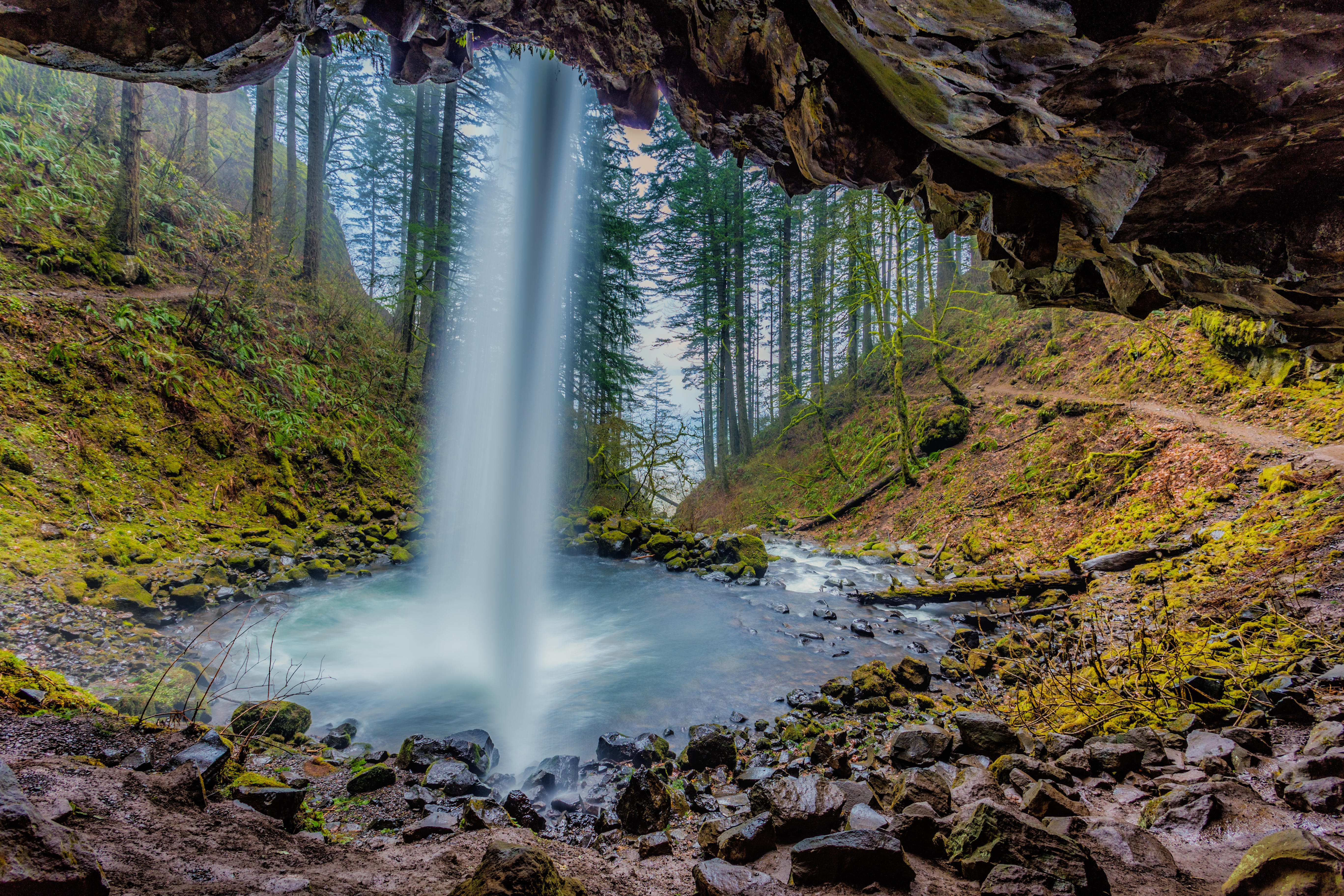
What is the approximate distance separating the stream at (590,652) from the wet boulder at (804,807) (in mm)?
2364

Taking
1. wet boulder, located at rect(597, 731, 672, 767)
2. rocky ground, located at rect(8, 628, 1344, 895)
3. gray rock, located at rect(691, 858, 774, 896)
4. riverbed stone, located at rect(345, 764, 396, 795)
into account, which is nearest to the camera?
rocky ground, located at rect(8, 628, 1344, 895)

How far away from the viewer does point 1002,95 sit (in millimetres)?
2424

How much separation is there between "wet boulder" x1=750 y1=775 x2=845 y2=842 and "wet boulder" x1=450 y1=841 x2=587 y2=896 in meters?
1.15

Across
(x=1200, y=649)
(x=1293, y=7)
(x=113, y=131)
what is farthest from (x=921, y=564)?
(x=113, y=131)

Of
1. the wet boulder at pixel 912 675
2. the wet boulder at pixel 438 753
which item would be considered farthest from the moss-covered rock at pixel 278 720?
the wet boulder at pixel 912 675

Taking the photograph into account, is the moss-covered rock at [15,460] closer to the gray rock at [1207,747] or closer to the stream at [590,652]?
the stream at [590,652]

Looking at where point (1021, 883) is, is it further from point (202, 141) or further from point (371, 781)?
point (202, 141)

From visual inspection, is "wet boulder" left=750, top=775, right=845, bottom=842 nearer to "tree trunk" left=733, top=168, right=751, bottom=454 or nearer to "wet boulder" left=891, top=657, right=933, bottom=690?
"wet boulder" left=891, top=657, right=933, bottom=690

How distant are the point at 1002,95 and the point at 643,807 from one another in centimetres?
425

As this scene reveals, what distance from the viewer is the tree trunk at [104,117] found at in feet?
39.6

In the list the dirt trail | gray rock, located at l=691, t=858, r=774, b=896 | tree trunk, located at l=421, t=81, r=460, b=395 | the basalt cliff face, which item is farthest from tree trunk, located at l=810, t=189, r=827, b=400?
gray rock, located at l=691, t=858, r=774, b=896

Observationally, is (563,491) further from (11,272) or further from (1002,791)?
(1002,791)

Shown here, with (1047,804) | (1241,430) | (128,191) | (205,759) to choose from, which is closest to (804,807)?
(1047,804)

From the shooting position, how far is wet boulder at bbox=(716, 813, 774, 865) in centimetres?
236
